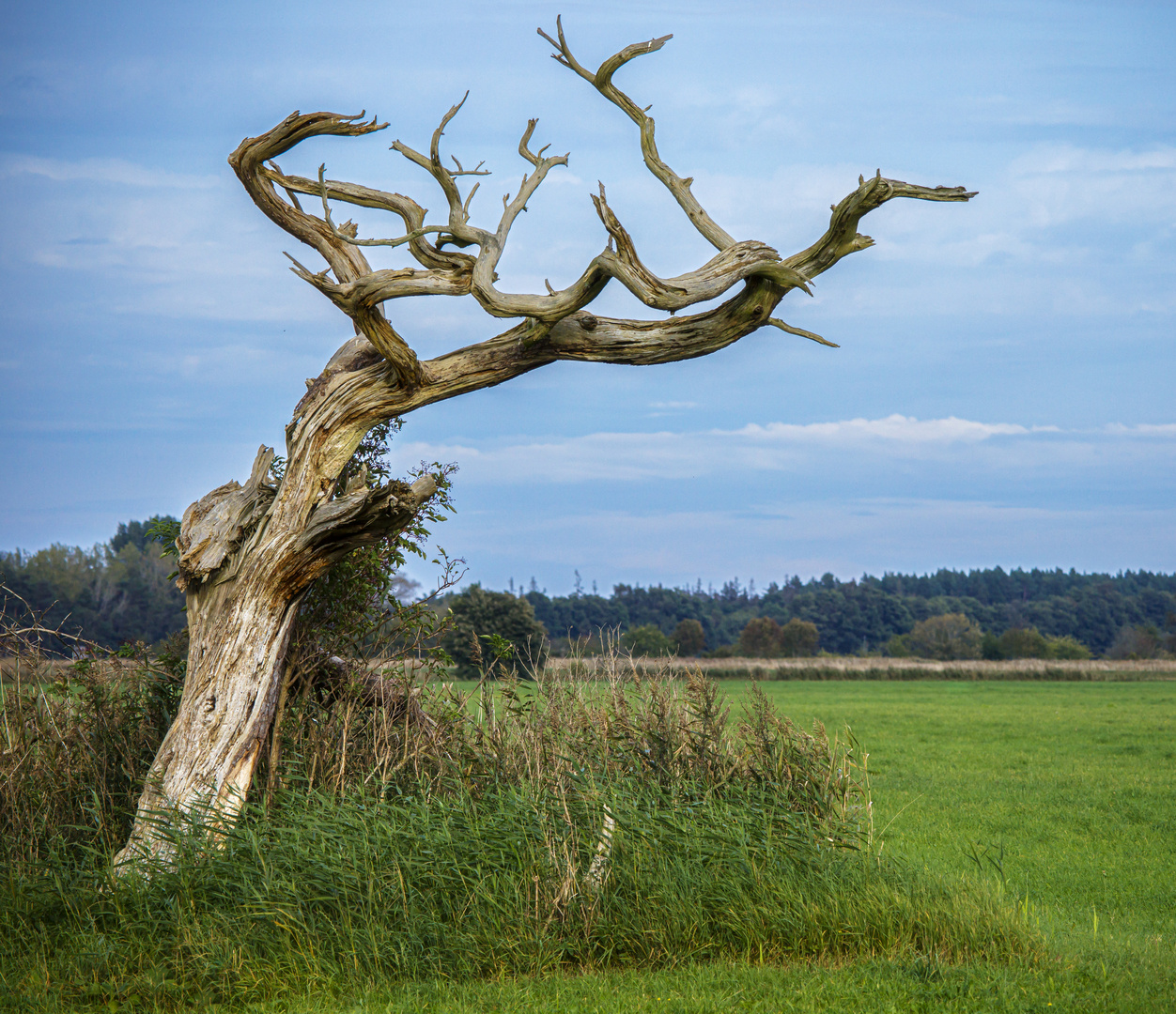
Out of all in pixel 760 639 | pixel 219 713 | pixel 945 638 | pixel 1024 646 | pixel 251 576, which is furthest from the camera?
pixel 945 638

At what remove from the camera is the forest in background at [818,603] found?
54.0m

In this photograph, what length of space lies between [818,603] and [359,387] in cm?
9917

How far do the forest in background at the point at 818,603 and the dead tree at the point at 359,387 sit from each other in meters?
42.9

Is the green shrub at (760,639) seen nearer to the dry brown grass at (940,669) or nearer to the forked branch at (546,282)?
the dry brown grass at (940,669)

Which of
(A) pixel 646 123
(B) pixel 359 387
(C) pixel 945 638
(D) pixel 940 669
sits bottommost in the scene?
(D) pixel 940 669

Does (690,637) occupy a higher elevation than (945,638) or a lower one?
higher

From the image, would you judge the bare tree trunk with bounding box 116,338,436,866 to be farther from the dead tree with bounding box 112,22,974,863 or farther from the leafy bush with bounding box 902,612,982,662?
the leafy bush with bounding box 902,612,982,662

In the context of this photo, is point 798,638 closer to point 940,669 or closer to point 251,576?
point 940,669

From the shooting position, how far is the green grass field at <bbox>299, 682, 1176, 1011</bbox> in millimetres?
5137

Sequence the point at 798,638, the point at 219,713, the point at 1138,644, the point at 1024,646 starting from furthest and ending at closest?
1. the point at 1138,644
2. the point at 798,638
3. the point at 1024,646
4. the point at 219,713

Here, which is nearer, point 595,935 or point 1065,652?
point 595,935

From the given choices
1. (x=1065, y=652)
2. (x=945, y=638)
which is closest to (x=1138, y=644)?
(x=1065, y=652)

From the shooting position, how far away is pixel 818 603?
336 feet

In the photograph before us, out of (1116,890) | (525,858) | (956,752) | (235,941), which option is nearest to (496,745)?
(525,858)
